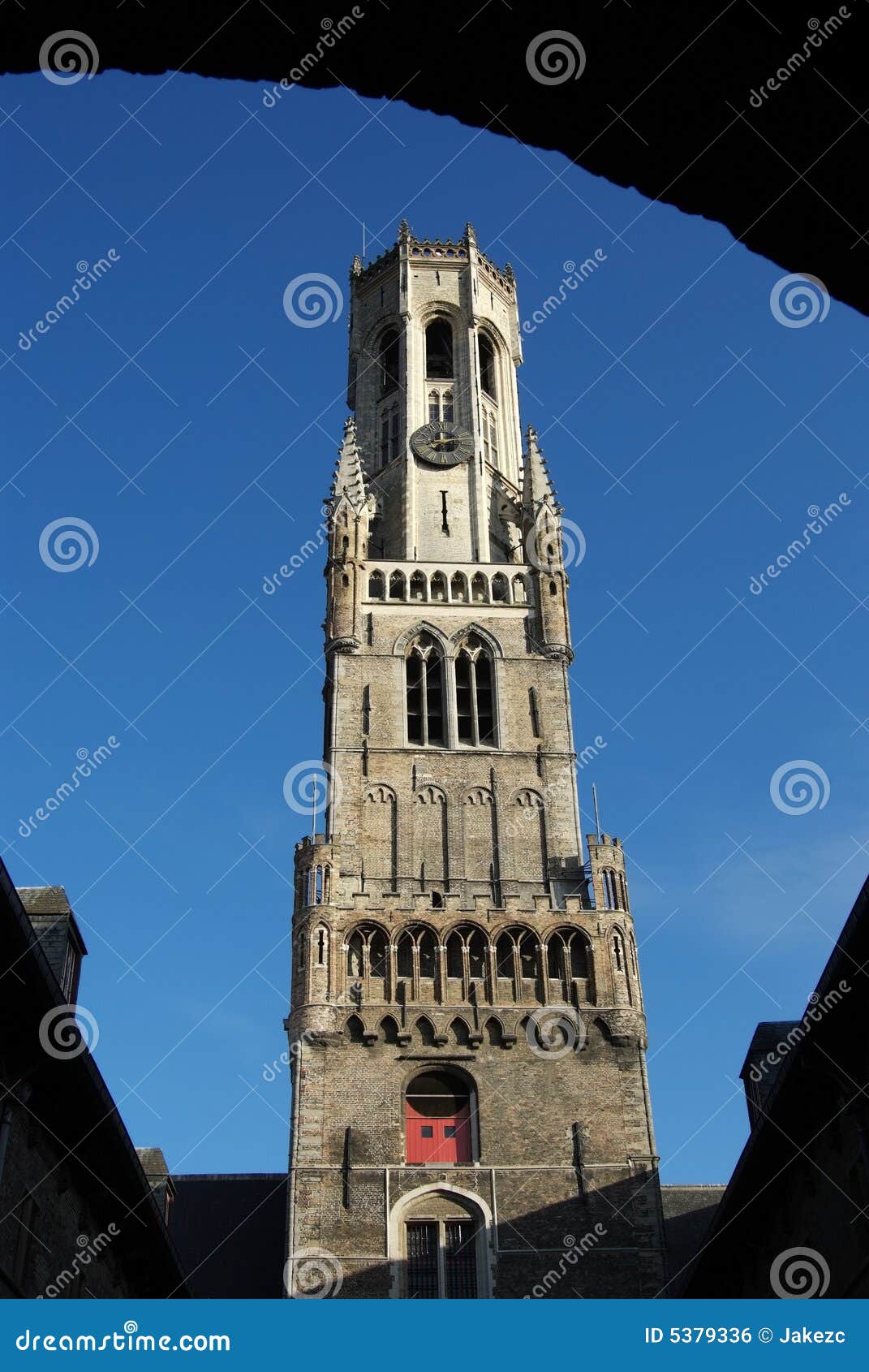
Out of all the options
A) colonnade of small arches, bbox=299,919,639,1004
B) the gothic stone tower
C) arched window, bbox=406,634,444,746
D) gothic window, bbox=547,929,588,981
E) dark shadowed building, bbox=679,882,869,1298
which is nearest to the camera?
dark shadowed building, bbox=679,882,869,1298

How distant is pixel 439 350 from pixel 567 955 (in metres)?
34.9

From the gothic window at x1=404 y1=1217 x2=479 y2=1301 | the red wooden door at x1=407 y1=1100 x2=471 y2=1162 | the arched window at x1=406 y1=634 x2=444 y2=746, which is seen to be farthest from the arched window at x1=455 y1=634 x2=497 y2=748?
the gothic window at x1=404 y1=1217 x2=479 y2=1301

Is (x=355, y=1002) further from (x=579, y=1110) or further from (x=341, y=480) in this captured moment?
(x=341, y=480)

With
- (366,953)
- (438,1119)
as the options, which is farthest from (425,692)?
(438,1119)

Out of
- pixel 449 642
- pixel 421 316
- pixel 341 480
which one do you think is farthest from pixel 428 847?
pixel 421 316

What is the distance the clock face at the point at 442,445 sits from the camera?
64.6 m

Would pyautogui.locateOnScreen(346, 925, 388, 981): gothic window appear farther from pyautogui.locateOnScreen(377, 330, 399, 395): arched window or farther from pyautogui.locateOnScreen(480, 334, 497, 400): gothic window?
pyautogui.locateOnScreen(480, 334, 497, 400): gothic window

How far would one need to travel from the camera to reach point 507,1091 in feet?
149
